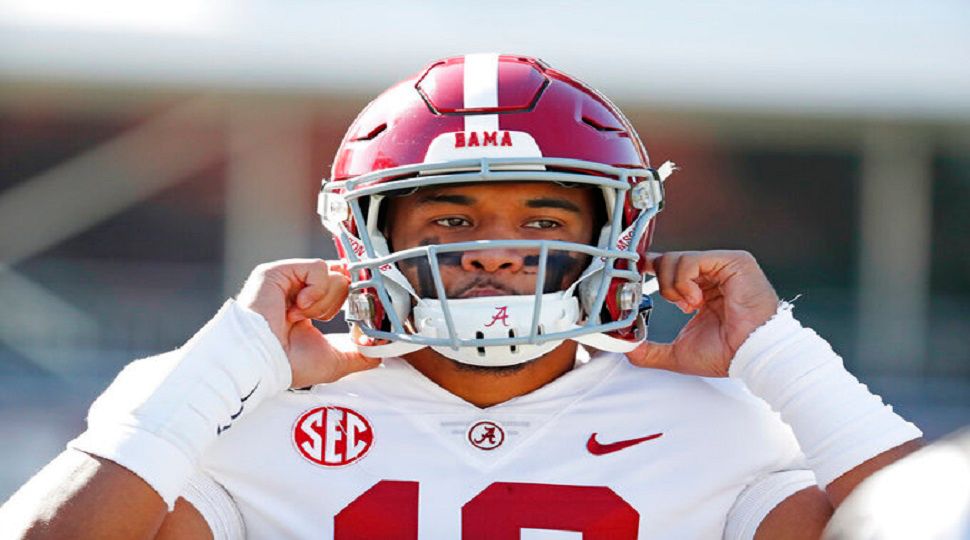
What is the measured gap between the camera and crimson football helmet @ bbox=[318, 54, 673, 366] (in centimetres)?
183

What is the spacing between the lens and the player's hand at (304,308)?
1.92 metres

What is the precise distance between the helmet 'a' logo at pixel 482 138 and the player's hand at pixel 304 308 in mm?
272

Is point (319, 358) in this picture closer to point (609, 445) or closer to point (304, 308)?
point (304, 308)

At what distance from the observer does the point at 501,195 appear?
1934 millimetres

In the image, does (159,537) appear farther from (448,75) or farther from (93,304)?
(93,304)

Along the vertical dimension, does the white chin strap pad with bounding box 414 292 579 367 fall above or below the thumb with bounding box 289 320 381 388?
above

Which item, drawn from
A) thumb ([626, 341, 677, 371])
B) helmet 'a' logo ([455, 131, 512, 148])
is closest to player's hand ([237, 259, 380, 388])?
helmet 'a' logo ([455, 131, 512, 148])

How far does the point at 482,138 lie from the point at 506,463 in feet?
1.53

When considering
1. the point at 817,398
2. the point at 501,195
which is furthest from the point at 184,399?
the point at 817,398

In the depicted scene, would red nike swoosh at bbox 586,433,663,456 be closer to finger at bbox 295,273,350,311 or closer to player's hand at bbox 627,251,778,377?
player's hand at bbox 627,251,778,377

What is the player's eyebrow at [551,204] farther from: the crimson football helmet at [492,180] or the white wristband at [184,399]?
the white wristband at [184,399]

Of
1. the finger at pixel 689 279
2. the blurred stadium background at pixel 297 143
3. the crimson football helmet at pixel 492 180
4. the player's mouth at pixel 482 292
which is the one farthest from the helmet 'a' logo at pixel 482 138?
the blurred stadium background at pixel 297 143

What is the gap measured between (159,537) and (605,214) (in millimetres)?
798

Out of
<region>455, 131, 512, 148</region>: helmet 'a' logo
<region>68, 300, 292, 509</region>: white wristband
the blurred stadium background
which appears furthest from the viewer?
the blurred stadium background
